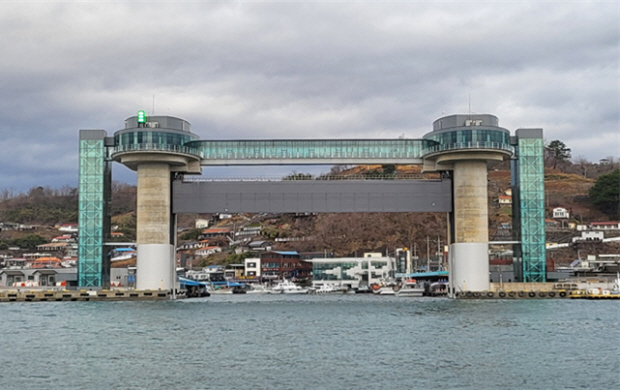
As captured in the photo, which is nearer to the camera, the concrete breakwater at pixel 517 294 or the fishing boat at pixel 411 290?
the concrete breakwater at pixel 517 294

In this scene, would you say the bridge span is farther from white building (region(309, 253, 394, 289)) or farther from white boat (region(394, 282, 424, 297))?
white building (region(309, 253, 394, 289))

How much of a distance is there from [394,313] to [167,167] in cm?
3048

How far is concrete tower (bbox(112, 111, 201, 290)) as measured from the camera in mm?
82250

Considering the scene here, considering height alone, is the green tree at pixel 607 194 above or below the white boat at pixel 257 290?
above

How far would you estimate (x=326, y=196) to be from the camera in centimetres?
8375

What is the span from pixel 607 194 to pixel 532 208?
350ft

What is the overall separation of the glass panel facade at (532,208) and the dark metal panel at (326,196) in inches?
334

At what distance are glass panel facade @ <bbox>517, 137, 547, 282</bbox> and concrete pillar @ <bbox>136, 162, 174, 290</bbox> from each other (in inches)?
1495

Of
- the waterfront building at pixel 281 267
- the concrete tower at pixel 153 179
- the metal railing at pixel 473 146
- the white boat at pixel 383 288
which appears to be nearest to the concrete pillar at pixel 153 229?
the concrete tower at pixel 153 179

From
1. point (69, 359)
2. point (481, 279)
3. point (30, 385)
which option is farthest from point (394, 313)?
point (30, 385)

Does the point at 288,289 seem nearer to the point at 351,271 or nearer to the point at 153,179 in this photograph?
the point at 351,271

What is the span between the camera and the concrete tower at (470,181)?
81750 millimetres

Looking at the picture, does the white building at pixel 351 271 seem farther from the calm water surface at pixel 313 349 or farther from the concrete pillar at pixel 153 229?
the calm water surface at pixel 313 349

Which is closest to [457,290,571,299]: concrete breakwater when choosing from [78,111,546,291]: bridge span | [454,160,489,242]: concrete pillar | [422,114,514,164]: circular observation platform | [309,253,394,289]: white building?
[78,111,546,291]: bridge span
